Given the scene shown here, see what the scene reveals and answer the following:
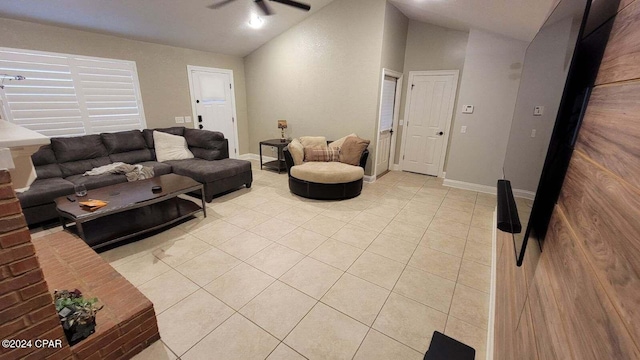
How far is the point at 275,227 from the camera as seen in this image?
3.18 metres

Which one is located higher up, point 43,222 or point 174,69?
point 174,69

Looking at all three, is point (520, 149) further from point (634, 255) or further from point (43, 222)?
point (43, 222)

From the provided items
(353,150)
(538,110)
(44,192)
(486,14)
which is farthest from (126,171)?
(486,14)

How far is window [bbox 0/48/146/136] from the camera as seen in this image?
3.40m

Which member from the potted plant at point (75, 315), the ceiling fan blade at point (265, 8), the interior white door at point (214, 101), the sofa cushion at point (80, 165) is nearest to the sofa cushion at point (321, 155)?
the ceiling fan blade at point (265, 8)

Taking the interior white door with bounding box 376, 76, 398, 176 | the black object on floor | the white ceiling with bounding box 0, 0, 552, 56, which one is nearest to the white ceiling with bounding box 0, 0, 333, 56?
the white ceiling with bounding box 0, 0, 552, 56

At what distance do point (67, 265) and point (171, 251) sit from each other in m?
0.81

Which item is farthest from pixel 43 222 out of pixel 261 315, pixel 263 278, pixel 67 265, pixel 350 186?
pixel 350 186

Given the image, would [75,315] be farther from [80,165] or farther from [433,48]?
[433,48]

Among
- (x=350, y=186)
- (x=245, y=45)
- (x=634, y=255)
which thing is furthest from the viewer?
(x=245, y=45)

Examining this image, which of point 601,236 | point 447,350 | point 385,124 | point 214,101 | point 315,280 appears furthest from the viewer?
point 214,101

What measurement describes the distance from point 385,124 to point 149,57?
4476mm

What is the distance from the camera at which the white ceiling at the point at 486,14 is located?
2508 mm

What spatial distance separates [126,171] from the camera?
3.67 metres
